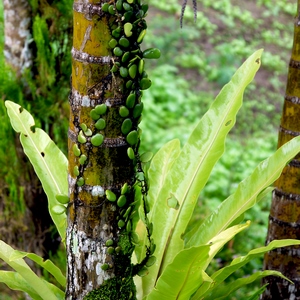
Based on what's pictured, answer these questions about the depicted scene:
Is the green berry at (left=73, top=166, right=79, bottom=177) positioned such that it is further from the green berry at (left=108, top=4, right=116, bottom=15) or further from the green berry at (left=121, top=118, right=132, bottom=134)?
the green berry at (left=108, top=4, right=116, bottom=15)

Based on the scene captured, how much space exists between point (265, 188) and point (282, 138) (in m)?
0.57

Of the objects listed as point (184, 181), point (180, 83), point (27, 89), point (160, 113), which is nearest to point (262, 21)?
point (180, 83)

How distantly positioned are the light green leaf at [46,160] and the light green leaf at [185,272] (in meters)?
0.45

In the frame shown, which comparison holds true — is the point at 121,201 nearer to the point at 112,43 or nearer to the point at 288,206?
the point at 112,43

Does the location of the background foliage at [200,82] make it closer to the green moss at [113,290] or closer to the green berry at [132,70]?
the green berry at [132,70]

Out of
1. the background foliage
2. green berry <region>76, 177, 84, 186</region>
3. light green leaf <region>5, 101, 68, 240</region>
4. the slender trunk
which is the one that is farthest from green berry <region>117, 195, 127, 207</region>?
the slender trunk

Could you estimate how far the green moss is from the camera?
4.89 ft

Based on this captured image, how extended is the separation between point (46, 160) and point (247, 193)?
691mm

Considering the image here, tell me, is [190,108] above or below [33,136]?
below

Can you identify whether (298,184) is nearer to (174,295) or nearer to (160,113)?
(174,295)

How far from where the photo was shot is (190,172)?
5.30 ft

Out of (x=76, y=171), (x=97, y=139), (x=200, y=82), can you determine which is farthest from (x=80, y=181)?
(x=200, y=82)

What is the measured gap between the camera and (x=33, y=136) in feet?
5.52

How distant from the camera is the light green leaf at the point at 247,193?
5.01 feet
